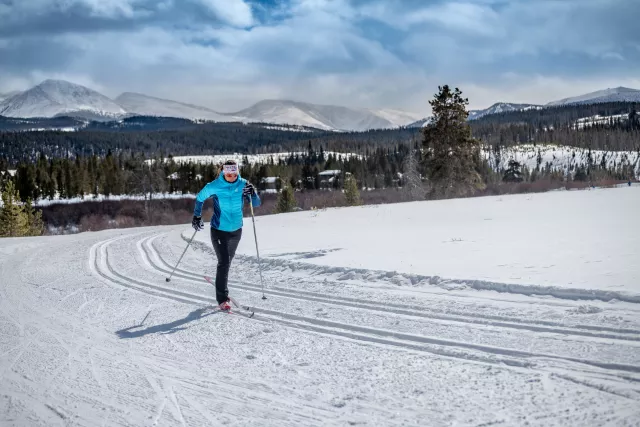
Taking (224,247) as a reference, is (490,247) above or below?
below

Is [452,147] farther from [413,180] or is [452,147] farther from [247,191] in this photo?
[247,191]

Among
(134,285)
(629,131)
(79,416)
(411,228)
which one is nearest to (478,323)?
(79,416)

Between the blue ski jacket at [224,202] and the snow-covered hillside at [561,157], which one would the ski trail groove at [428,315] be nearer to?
the blue ski jacket at [224,202]

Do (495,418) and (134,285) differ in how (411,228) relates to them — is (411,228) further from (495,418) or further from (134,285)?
(495,418)

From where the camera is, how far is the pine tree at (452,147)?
120ft

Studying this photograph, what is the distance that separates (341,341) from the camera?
5.37m

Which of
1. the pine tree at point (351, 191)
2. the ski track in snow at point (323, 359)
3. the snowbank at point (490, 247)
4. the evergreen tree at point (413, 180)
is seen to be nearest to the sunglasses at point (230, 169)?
the ski track in snow at point (323, 359)

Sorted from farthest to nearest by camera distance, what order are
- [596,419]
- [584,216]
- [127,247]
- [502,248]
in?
[584,216] → [127,247] → [502,248] → [596,419]

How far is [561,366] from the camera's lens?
4277mm

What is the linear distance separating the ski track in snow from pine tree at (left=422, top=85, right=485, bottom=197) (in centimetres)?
3063

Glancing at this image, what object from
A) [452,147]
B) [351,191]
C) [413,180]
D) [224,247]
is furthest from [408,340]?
[351,191]

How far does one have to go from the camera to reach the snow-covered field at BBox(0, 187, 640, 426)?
3.77 meters

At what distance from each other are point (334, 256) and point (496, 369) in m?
7.26

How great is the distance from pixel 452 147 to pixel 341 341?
33801 mm
